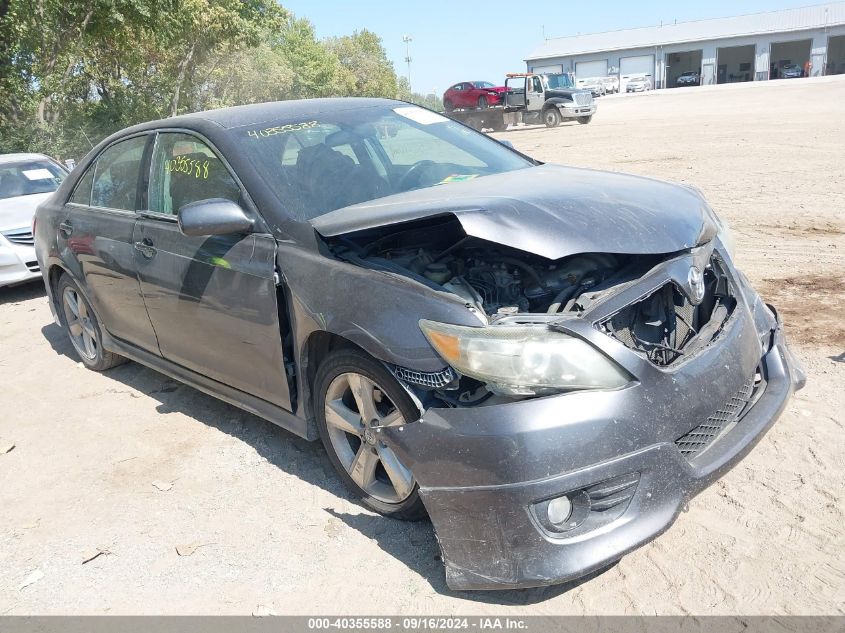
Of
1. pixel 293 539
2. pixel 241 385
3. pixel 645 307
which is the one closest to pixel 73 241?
pixel 241 385

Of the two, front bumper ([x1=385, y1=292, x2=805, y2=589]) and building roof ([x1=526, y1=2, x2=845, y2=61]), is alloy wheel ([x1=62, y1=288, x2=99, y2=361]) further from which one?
building roof ([x1=526, y1=2, x2=845, y2=61])

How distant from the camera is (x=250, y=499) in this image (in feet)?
11.9

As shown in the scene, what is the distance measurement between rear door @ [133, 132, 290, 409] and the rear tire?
4.07ft

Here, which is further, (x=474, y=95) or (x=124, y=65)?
(x=474, y=95)

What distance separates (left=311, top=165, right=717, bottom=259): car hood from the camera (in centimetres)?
276

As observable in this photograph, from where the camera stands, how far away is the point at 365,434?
3139 millimetres

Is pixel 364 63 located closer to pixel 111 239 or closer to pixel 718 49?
pixel 718 49

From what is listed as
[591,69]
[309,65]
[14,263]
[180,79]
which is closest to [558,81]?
[180,79]

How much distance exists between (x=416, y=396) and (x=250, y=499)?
133 cm

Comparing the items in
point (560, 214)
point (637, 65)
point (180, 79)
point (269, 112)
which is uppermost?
point (180, 79)

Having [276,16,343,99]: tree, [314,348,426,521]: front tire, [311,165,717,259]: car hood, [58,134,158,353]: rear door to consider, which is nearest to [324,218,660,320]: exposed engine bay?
[311,165,717,259]: car hood

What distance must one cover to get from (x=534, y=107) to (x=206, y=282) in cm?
2865

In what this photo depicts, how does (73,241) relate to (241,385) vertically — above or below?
above

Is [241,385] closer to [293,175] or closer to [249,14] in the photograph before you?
[293,175]
